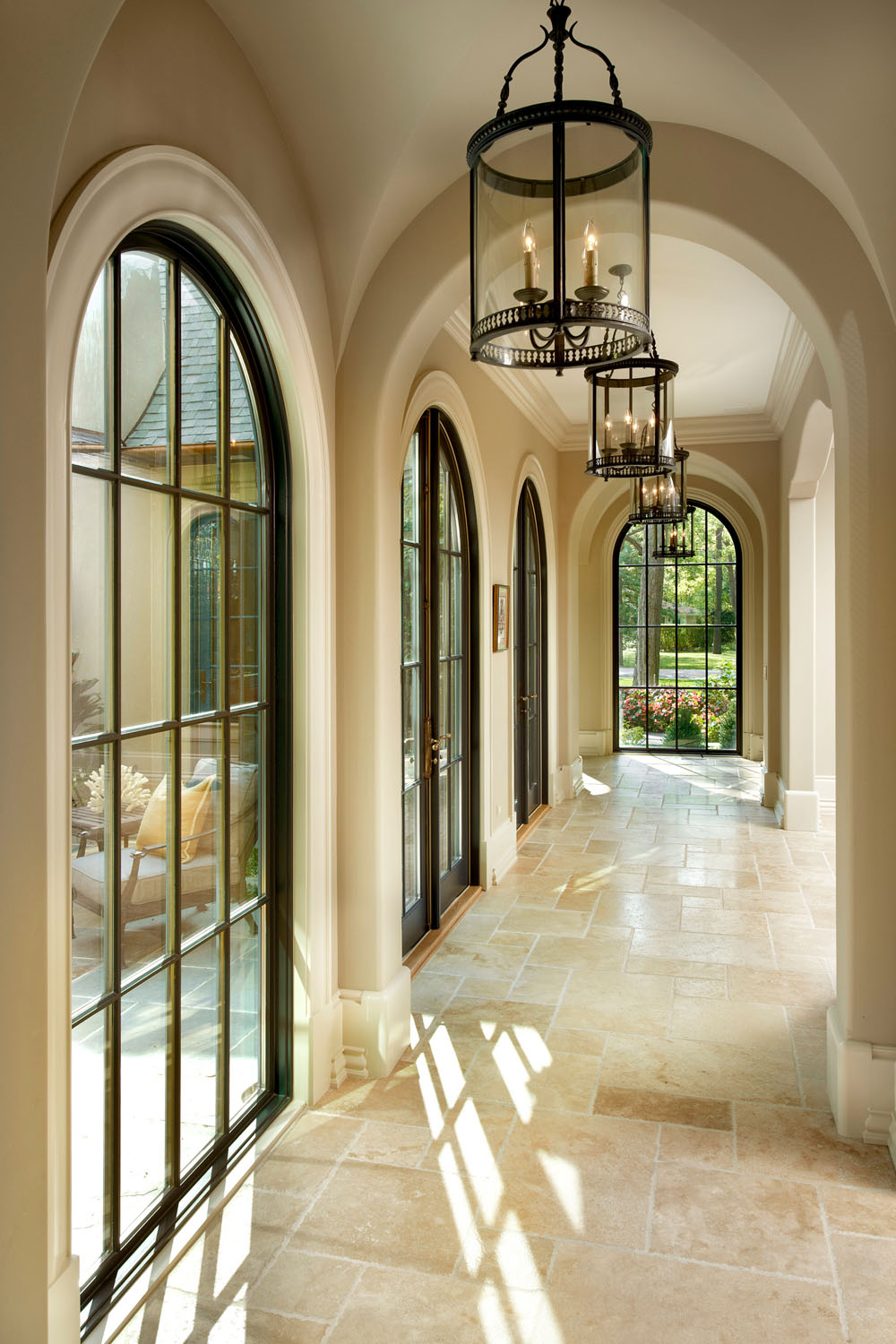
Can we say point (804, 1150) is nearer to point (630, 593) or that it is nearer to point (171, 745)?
point (171, 745)

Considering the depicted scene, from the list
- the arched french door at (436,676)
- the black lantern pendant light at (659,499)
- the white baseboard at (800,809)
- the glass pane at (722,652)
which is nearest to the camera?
the arched french door at (436,676)

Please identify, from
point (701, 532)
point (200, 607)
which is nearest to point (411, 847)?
point (200, 607)

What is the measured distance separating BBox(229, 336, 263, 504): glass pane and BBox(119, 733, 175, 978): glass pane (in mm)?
845

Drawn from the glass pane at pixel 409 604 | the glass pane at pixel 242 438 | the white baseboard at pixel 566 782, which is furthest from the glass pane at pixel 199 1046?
the white baseboard at pixel 566 782

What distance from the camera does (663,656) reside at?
38.9 feet

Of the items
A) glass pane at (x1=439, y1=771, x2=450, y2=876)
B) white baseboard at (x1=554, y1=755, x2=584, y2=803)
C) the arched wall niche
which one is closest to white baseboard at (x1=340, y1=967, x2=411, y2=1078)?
the arched wall niche

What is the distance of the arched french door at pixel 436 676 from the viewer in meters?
4.59

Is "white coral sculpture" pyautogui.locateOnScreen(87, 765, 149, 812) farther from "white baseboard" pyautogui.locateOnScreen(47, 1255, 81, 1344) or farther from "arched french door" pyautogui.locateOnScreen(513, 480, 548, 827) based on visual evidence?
"arched french door" pyautogui.locateOnScreen(513, 480, 548, 827)

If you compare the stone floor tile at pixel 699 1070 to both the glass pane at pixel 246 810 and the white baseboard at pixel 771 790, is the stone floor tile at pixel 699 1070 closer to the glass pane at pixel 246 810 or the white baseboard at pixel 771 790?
the glass pane at pixel 246 810

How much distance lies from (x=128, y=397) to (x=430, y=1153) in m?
2.30

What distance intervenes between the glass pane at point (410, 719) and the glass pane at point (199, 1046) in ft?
6.24

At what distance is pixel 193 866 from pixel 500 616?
149 inches

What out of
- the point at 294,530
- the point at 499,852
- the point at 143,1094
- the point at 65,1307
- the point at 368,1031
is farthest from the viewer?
the point at 499,852

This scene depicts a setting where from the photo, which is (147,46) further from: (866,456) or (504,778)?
(504,778)
